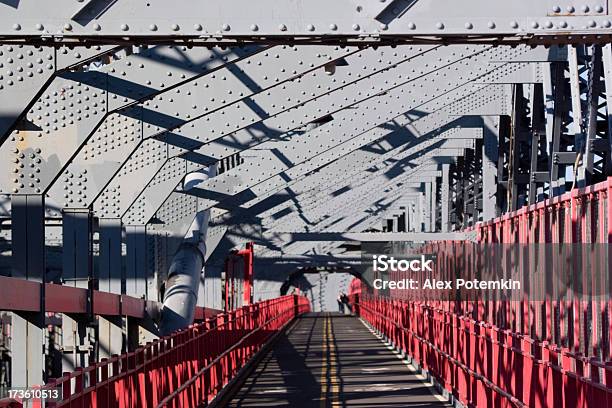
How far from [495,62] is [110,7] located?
17.8 meters

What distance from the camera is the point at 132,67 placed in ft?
56.6

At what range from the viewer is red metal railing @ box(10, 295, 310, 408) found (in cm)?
1073

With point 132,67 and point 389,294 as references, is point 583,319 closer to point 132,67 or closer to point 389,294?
point 132,67

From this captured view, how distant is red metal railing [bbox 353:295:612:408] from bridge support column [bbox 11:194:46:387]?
5091 millimetres

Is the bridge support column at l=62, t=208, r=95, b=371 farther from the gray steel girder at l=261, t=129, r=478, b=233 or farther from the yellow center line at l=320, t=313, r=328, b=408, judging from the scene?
the gray steel girder at l=261, t=129, r=478, b=233

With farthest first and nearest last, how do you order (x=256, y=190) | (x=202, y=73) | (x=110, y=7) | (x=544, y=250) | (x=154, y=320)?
(x=256, y=190) → (x=154, y=320) → (x=544, y=250) → (x=202, y=73) → (x=110, y=7)

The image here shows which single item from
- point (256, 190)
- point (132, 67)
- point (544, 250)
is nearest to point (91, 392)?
point (132, 67)

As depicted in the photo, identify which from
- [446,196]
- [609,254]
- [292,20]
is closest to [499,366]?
[609,254]

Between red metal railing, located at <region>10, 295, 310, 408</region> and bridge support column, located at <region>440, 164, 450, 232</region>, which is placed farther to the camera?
bridge support column, located at <region>440, 164, 450, 232</region>

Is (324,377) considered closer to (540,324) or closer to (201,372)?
(201,372)

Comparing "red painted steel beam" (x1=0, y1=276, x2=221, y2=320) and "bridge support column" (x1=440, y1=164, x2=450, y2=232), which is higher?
"bridge support column" (x1=440, y1=164, x2=450, y2=232)

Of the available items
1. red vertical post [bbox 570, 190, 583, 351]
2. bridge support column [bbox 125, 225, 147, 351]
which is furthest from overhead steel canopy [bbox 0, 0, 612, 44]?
bridge support column [bbox 125, 225, 147, 351]

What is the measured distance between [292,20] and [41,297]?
596 centimetres

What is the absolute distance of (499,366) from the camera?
1642 cm
